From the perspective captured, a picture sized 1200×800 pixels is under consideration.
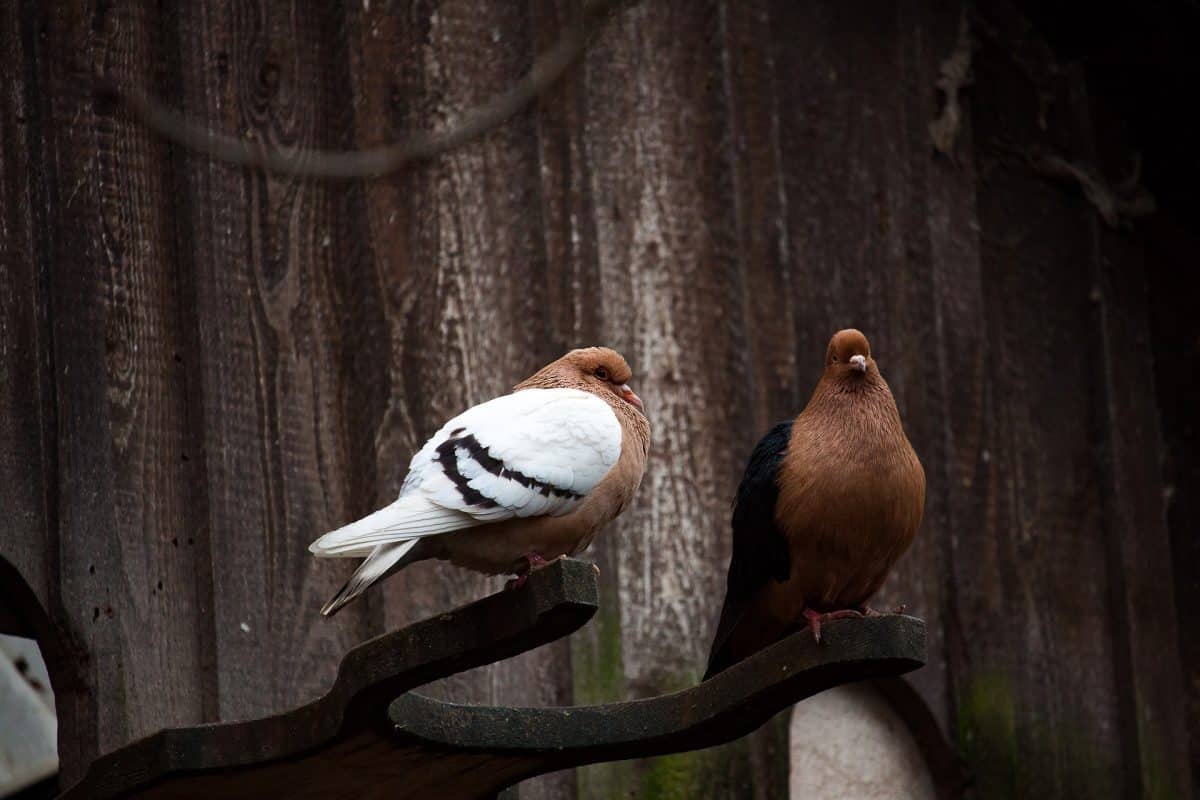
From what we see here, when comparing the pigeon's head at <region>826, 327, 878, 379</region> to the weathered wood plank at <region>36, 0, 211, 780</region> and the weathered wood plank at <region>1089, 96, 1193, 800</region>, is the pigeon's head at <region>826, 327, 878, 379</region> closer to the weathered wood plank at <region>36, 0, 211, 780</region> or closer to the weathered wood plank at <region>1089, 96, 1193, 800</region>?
the weathered wood plank at <region>36, 0, 211, 780</region>

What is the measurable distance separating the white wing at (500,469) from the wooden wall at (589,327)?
0.64 meters

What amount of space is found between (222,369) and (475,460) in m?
0.84

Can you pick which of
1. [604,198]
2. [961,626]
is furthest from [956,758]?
[604,198]

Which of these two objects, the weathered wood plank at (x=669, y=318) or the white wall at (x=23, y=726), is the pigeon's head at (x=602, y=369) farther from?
the white wall at (x=23, y=726)

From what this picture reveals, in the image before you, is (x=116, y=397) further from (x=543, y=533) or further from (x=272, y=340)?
(x=543, y=533)

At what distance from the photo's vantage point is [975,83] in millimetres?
4988

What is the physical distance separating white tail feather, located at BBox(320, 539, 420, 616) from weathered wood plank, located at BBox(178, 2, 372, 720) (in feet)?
2.10

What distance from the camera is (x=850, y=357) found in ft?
12.0

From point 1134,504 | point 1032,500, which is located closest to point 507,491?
point 1032,500

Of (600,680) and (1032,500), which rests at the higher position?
(1032,500)

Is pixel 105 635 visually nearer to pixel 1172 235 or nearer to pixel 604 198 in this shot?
pixel 604 198

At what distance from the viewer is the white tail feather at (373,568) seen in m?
3.11

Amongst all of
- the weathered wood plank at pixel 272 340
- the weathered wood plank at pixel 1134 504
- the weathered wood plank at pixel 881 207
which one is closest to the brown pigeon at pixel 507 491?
the weathered wood plank at pixel 272 340

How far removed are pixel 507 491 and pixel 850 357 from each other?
81 cm
